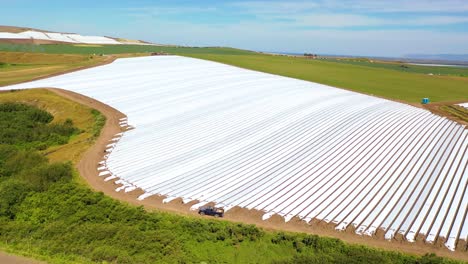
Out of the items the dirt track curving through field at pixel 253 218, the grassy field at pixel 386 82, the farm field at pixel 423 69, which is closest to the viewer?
the dirt track curving through field at pixel 253 218

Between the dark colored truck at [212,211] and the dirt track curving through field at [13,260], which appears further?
the dark colored truck at [212,211]

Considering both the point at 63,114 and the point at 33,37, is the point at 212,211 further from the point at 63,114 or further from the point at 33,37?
the point at 33,37

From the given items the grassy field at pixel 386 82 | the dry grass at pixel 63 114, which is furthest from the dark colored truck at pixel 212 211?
the grassy field at pixel 386 82

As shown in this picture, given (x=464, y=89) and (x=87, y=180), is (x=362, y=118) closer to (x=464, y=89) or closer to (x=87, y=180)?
(x=87, y=180)

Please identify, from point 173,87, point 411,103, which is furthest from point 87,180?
point 411,103

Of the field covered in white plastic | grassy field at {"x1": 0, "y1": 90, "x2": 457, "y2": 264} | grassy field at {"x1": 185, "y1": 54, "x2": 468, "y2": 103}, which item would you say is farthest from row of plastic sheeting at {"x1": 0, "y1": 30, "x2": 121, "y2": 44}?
grassy field at {"x1": 0, "y1": 90, "x2": 457, "y2": 264}

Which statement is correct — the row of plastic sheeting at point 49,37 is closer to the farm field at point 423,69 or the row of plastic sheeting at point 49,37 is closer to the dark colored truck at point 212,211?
the farm field at point 423,69

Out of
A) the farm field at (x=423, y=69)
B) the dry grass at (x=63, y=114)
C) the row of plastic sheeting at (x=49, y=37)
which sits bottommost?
the dry grass at (x=63, y=114)

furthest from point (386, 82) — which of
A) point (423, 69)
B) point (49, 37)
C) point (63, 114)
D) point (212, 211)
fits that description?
point (49, 37)

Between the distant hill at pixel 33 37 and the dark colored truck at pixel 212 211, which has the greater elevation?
the distant hill at pixel 33 37
